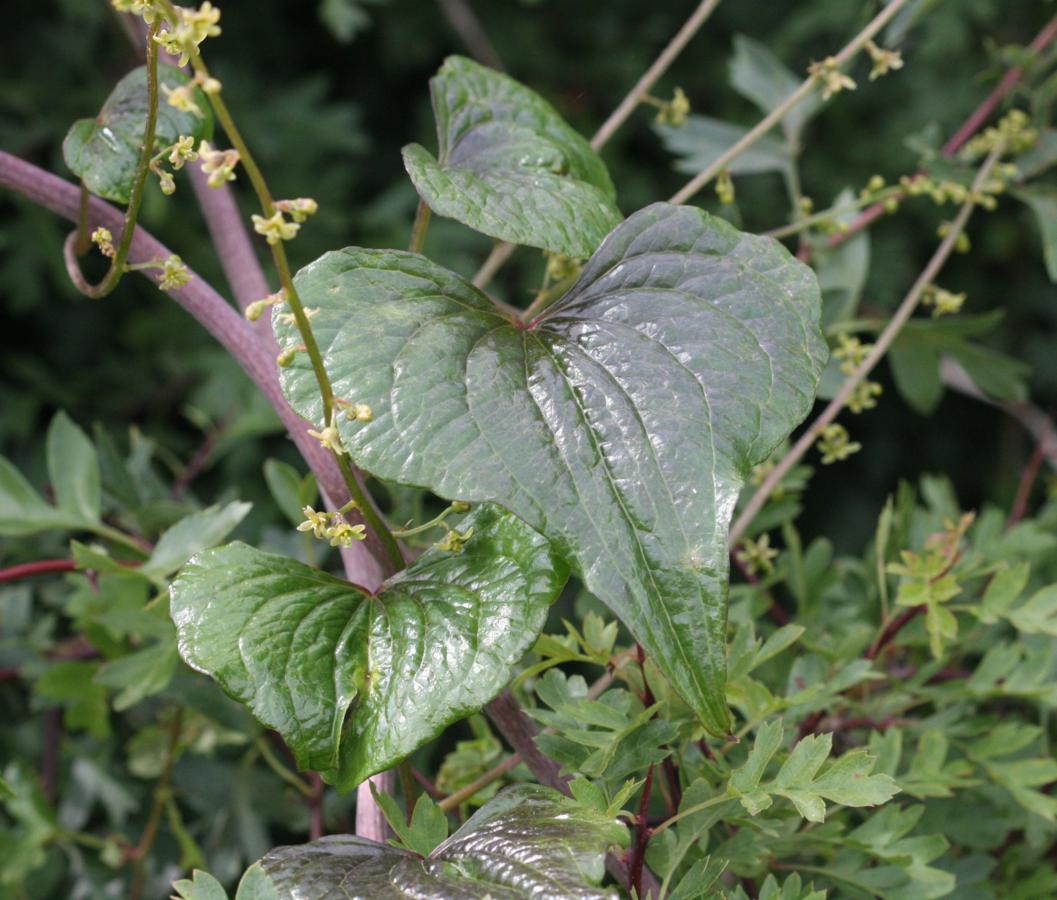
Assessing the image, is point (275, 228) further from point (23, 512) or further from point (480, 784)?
point (23, 512)

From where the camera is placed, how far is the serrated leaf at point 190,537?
62 centimetres

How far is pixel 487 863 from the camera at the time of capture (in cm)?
Answer: 40

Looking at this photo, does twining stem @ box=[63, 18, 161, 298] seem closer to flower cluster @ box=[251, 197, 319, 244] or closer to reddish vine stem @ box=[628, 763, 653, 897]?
flower cluster @ box=[251, 197, 319, 244]

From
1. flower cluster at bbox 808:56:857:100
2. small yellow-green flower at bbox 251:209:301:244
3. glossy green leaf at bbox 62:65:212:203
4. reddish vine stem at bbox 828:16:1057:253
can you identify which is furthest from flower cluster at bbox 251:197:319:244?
reddish vine stem at bbox 828:16:1057:253

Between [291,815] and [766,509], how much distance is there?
0.34 m

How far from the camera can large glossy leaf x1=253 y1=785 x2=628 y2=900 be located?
373 mm

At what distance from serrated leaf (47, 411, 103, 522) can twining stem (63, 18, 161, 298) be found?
0.19 m

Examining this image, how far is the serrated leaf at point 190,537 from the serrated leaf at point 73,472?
0.33 feet

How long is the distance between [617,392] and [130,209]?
0.21m

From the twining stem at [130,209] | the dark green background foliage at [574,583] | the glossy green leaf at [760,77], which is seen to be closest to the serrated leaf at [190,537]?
the dark green background foliage at [574,583]

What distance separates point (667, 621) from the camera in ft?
1.24

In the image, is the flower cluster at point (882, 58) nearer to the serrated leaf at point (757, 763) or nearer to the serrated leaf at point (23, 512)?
the serrated leaf at point (757, 763)

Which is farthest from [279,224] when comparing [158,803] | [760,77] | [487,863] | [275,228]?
[760,77]

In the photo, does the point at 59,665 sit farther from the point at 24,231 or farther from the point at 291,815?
the point at 24,231
